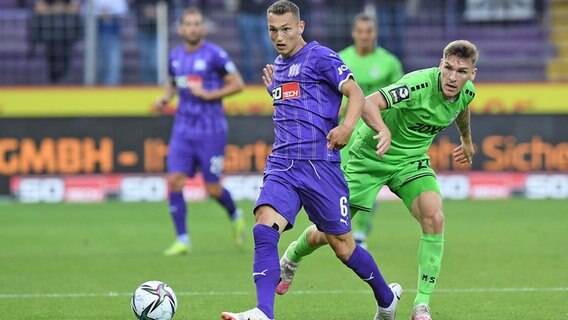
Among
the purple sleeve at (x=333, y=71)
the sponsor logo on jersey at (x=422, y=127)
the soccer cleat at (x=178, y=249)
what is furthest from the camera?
the soccer cleat at (x=178, y=249)

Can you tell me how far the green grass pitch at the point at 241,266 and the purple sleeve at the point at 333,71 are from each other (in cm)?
176

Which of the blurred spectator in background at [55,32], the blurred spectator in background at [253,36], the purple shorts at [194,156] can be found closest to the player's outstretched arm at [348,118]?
the purple shorts at [194,156]

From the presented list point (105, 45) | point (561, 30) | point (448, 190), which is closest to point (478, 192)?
point (448, 190)

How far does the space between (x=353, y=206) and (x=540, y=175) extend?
35.0 feet

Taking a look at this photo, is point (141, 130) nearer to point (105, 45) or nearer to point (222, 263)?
point (105, 45)

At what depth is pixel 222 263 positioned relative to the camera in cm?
1140

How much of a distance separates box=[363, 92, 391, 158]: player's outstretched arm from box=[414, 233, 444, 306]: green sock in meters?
0.95

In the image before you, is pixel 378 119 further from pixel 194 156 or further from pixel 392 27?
pixel 392 27

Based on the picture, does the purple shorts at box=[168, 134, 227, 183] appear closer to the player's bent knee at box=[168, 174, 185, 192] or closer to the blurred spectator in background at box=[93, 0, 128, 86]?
the player's bent knee at box=[168, 174, 185, 192]

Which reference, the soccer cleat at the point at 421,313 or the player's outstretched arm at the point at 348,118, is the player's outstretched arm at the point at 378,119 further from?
the soccer cleat at the point at 421,313

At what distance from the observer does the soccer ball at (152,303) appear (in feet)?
24.1

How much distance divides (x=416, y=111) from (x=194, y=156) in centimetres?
498

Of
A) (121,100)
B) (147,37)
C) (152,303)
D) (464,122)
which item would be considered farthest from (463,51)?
(147,37)

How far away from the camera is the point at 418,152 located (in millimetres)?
8227
